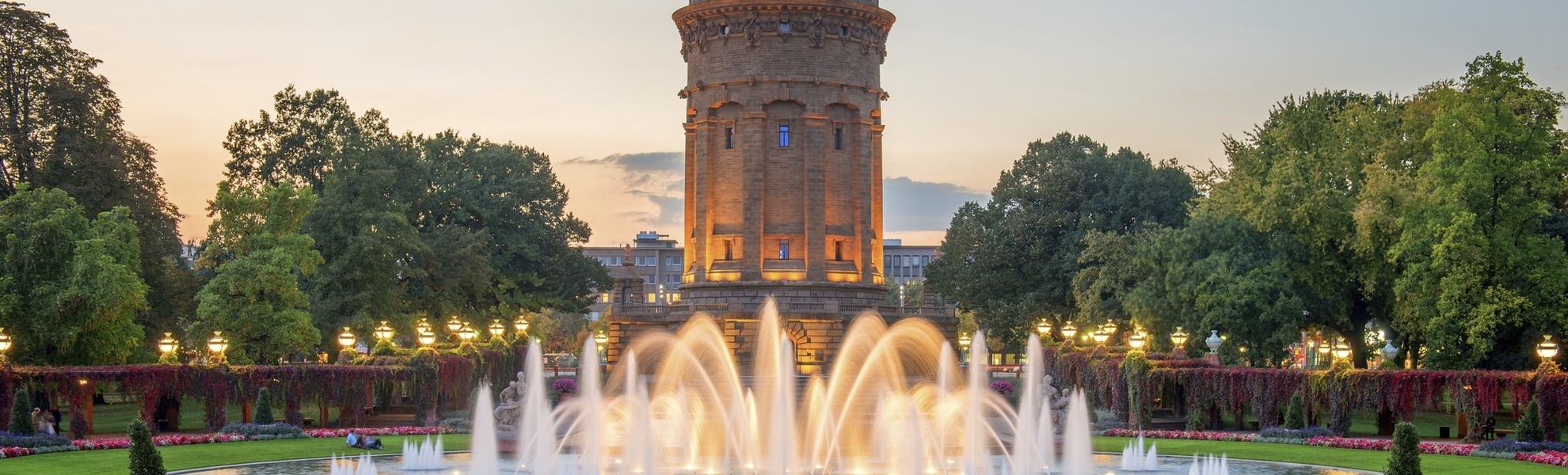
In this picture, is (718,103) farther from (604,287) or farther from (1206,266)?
(1206,266)

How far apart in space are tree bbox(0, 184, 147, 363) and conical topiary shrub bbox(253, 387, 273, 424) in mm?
10080

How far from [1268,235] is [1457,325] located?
35.4ft

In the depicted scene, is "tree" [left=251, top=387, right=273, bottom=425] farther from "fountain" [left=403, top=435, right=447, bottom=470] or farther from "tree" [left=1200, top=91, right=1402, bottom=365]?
"tree" [left=1200, top=91, right=1402, bottom=365]

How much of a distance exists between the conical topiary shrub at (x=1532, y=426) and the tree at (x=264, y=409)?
30100 millimetres

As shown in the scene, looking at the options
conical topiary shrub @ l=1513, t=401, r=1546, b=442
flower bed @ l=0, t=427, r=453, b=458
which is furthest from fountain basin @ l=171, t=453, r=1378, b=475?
conical topiary shrub @ l=1513, t=401, r=1546, b=442

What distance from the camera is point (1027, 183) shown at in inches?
3137

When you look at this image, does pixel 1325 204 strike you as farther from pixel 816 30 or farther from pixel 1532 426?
pixel 816 30

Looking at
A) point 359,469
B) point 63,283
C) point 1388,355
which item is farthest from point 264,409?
point 1388,355

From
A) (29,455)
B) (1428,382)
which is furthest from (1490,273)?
(29,455)

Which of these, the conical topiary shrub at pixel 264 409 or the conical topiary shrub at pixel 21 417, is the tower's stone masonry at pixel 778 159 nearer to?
the conical topiary shrub at pixel 264 409

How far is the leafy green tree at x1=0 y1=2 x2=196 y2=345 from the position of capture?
5691cm

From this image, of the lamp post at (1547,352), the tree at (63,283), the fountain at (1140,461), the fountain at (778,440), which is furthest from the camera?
the tree at (63,283)

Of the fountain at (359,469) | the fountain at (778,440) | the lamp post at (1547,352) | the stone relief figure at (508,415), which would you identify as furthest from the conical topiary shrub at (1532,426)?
the fountain at (359,469)

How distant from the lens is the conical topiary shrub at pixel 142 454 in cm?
2435
